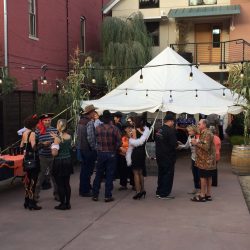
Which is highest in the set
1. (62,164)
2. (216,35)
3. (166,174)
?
(216,35)

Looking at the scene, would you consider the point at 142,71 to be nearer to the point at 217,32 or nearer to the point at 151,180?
the point at 151,180

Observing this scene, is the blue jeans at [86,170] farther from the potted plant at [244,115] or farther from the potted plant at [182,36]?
the potted plant at [182,36]

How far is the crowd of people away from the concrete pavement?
274 millimetres

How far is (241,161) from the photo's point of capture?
1162cm

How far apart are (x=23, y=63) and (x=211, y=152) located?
33.1 ft

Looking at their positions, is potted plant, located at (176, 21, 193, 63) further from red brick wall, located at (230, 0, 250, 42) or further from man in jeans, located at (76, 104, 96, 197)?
man in jeans, located at (76, 104, 96, 197)

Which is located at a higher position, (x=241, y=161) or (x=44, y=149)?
(x=44, y=149)

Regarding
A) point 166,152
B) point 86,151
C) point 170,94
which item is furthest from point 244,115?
point 86,151

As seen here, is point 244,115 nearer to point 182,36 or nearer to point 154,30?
point 182,36

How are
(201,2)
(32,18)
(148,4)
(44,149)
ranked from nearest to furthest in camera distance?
(44,149), (32,18), (201,2), (148,4)

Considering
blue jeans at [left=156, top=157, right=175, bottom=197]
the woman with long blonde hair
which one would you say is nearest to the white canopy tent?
blue jeans at [left=156, top=157, right=175, bottom=197]

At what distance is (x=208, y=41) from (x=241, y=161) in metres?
13.8

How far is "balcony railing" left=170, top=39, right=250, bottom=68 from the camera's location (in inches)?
865

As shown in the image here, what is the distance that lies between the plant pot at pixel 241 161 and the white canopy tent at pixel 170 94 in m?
1.33
